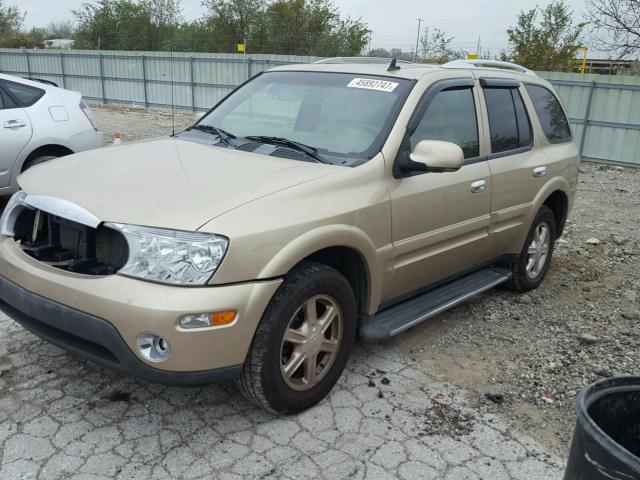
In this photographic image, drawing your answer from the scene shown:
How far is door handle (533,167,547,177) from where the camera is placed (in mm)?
4883

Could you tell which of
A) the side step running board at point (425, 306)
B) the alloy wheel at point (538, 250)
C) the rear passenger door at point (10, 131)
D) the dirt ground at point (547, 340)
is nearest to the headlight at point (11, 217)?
the side step running board at point (425, 306)

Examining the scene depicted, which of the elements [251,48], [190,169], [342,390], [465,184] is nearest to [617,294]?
[465,184]

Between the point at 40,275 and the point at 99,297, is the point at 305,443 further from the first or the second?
the point at 40,275

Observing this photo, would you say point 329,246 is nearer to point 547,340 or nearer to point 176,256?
point 176,256

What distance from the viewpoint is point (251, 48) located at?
3425 centimetres

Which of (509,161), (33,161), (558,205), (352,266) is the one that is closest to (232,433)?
(352,266)

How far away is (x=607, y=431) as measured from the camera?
2.24m

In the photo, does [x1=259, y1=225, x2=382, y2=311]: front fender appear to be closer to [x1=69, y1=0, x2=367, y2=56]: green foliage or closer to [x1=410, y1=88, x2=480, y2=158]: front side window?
[x1=410, y1=88, x2=480, y2=158]: front side window

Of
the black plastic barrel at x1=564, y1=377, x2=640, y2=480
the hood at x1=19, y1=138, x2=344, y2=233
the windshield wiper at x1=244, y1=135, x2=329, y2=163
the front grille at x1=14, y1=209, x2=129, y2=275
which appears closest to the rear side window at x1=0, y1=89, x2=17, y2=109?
the hood at x1=19, y1=138, x2=344, y2=233

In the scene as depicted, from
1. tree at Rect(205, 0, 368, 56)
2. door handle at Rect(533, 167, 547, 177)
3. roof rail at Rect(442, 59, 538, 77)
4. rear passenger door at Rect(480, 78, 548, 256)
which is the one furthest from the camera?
tree at Rect(205, 0, 368, 56)

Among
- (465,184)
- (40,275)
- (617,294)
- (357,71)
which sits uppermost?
(357,71)

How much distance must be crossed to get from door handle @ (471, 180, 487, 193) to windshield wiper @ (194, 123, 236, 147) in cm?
166

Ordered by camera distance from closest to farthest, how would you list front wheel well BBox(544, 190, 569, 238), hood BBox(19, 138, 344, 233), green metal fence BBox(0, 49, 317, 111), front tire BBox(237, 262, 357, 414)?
hood BBox(19, 138, 344, 233) < front tire BBox(237, 262, 357, 414) < front wheel well BBox(544, 190, 569, 238) < green metal fence BBox(0, 49, 317, 111)

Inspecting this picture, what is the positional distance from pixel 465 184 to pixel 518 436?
5.44 feet
